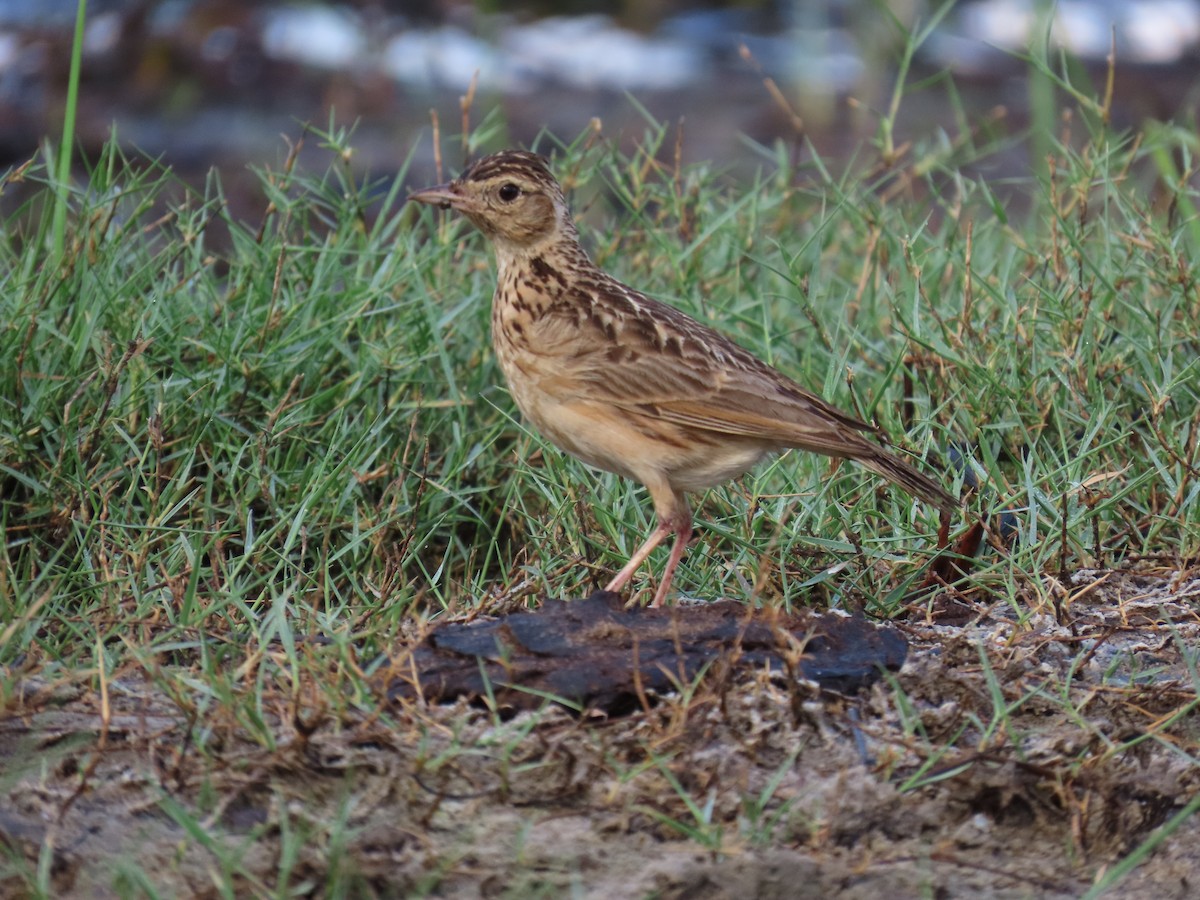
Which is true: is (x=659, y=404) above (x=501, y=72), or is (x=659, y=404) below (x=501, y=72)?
above

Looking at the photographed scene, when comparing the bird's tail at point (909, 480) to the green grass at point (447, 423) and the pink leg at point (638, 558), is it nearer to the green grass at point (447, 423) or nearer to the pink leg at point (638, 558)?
the green grass at point (447, 423)

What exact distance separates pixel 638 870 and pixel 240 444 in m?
2.31

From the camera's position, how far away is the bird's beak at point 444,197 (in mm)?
5062

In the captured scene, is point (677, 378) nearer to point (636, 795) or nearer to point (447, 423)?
point (447, 423)

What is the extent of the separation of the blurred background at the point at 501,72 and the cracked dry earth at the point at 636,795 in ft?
25.2

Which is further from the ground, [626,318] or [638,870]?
[626,318]

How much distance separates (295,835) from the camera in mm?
3258

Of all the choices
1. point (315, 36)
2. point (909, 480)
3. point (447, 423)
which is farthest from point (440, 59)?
point (909, 480)

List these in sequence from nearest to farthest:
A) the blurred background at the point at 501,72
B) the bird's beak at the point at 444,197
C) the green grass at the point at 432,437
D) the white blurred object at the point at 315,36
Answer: the green grass at the point at 432,437 → the bird's beak at the point at 444,197 → the blurred background at the point at 501,72 → the white blurred object at the point at 315,36

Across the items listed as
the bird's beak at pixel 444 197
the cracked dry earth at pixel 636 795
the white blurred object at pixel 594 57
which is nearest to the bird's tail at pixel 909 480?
the cracked dry earth at pixel 636 795

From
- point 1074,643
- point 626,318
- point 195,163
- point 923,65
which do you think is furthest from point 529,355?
point 923,65

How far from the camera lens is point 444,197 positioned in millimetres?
5078

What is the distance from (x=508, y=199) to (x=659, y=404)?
36.8 inches

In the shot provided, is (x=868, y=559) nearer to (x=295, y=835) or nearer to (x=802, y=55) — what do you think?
(x=295, y=835)
